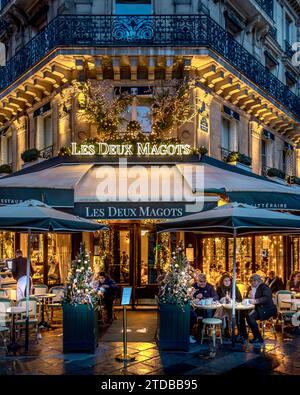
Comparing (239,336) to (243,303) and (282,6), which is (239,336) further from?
(282,6)

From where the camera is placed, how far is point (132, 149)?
12.2 metres

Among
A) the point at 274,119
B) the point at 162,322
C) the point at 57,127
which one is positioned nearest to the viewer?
the point at 162,322

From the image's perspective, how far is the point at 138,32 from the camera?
12.3 m

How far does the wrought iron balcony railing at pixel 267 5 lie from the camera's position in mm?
15925

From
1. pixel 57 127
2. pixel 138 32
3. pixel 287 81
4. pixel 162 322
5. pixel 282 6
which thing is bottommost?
pixel 162 322

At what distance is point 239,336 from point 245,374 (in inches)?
75.7

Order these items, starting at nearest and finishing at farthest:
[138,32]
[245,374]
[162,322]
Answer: [245,374], [162,322], [138,32]

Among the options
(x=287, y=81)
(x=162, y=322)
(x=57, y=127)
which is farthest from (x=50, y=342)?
(x=287, y=81)

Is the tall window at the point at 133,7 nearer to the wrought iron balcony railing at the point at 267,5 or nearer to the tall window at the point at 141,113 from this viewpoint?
the tall window at the point at 141,113

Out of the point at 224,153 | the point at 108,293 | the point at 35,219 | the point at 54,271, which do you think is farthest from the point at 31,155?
the point at 35,219

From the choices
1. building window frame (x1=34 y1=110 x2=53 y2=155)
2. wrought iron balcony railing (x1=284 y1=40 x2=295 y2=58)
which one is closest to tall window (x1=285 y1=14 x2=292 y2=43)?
wrought iron balcony railing (x1=284 y1=40 x2=295 y2=58)

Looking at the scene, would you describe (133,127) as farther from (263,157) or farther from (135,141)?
(263,157)

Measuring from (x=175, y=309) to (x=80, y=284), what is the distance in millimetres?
1680

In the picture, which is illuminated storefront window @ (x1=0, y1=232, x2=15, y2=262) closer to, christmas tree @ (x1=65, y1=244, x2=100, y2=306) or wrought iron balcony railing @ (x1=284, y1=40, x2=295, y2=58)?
christmas tree @ (x1=65, y1=244, x2=100, y2=306)
